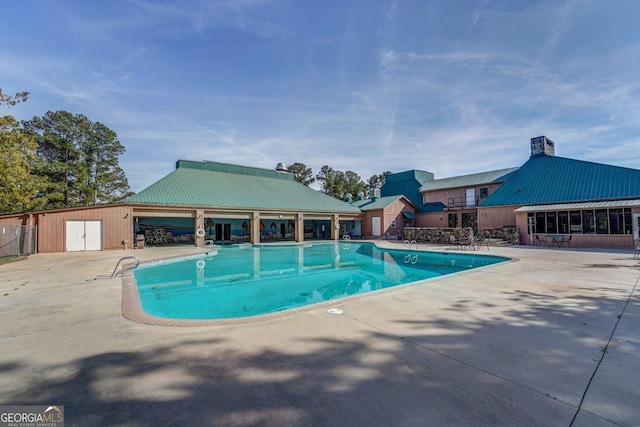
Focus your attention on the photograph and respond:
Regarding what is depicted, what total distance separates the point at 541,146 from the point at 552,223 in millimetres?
8706

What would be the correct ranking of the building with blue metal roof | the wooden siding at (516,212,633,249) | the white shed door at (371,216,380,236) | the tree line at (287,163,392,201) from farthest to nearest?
1. the tree line at (287,163,392,201)
2. the white shed door at (371,216,380,236)
3. the building with blue metal roof
4. the wooden siding at (516,212,633,249)

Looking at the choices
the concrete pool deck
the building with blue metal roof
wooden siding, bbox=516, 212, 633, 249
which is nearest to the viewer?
the concrete pool deck

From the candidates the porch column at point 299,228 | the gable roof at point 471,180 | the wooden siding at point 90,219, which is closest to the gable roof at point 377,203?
the gable roof at point 471,180

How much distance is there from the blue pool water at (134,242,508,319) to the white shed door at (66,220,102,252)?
7766 millimetres

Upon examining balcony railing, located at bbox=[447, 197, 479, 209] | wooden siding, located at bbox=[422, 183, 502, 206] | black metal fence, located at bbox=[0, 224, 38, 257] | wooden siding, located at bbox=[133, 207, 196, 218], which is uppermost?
wooden siding, located at bbox=[422, 183, 502, 206]

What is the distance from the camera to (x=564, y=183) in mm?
20844

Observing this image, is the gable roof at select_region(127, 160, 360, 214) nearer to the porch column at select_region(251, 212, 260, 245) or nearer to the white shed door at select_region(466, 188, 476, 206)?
the porch column at select_region(251, 212, 260, 245)

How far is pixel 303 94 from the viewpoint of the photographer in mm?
15383

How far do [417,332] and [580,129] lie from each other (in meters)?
22.2

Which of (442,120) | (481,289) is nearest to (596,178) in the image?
(442,120)

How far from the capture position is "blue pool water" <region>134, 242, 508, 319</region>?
7.16 metres

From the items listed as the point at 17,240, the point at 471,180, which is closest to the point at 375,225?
the point at 471,180

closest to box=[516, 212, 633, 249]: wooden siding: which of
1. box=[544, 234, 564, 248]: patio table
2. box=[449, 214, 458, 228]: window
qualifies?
box=[544, 234, 564, 248]: patio table

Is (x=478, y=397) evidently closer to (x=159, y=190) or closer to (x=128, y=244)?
(x=128, y=244)
